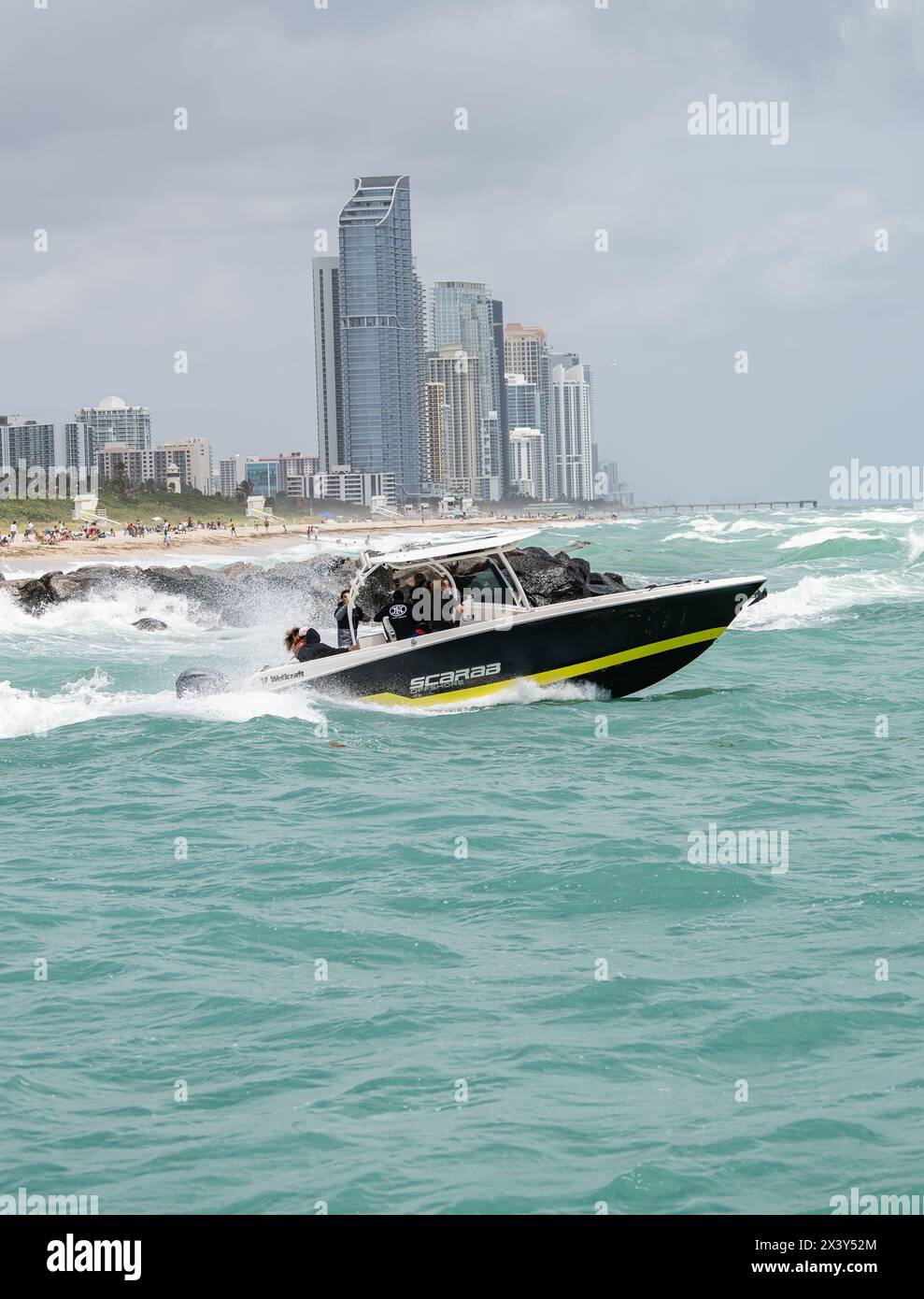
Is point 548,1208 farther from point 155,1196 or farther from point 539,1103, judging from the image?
point 155,1196

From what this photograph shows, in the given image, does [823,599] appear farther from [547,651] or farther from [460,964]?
[460,964]

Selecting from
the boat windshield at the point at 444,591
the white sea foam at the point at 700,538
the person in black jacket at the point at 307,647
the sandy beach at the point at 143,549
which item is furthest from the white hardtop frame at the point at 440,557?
the white sea foam at the point at 700,538

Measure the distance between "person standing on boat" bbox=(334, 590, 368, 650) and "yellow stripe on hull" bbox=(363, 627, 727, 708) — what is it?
48.1 inches

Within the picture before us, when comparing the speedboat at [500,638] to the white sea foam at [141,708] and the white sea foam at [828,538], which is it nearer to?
the white sea foam at [141,708]

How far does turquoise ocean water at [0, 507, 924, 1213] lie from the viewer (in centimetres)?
664

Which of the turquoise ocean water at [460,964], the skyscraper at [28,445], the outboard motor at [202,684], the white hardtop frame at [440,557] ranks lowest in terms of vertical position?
the turquoise ocean water at [460,964]

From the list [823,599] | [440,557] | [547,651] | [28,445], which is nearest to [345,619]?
[440,557]

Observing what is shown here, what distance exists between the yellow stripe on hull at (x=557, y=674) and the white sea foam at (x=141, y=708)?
1.16 m

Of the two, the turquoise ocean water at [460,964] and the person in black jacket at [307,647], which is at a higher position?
the person in black jacket at [307,647]

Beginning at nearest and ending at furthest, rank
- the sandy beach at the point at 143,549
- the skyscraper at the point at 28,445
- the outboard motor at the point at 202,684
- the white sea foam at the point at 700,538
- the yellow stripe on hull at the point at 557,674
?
the yellow stripe on hull at the point at 557,674 < the outboard motor at the point at 202,684 < the sandy beach at the point at 143,549 < the white sea foam at the point at 700,538 < the skyscraper at the point at 28,445

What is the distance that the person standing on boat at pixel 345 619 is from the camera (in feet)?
62.8

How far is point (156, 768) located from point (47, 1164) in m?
9.61

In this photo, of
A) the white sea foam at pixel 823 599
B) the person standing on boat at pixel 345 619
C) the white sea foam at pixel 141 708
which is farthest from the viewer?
the white sea foam at pixel 823 599

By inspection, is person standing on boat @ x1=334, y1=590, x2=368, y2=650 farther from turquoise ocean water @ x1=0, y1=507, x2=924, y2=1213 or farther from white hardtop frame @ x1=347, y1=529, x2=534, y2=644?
turquoise ocean water @ x1=0, y1=507, x2=924, y2=1213
